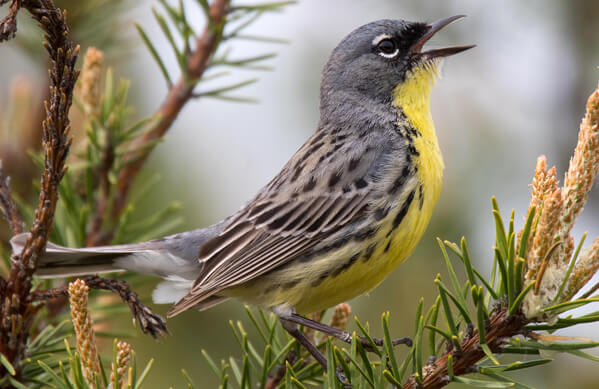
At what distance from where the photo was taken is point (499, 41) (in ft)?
14.8

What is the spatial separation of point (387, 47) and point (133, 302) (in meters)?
3.03

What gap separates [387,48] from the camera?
183 inches

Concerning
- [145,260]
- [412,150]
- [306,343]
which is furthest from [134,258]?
[412,150]

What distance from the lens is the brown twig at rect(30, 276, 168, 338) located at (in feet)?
7.11

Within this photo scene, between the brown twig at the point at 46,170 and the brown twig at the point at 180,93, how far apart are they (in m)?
0.95

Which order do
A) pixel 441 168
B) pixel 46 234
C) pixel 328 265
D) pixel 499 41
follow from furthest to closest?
1. pixel 499 41
2. pixel 441 168
3. pixel 328 265
4. pixel 46 234

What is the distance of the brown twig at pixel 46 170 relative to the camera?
2.00 metres

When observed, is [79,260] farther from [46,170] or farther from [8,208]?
[46,170]

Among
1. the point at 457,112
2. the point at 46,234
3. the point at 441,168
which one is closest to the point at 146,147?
the point at 46,234

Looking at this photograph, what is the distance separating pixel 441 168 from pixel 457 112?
0.88m

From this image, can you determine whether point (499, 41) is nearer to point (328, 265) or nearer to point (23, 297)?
point (328, 265)

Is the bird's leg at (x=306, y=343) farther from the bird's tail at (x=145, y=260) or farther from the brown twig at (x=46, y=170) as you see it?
the brown twig at (x=46, y=170)

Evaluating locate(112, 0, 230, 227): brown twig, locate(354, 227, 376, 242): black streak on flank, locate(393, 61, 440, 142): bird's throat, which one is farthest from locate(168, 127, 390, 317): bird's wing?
locate(112, 0, 230, 227): brown twig

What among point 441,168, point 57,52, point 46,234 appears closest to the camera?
point 57,52
